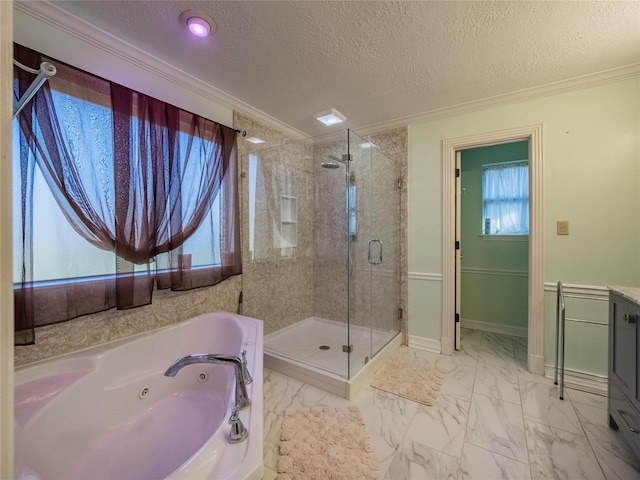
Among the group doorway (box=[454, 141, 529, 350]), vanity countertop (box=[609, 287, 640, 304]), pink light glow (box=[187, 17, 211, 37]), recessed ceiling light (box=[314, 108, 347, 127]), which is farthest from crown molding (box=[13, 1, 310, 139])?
vanity countertop (box=[609, 287, 640, 304])

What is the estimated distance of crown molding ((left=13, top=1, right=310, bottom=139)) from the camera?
148 centimetres

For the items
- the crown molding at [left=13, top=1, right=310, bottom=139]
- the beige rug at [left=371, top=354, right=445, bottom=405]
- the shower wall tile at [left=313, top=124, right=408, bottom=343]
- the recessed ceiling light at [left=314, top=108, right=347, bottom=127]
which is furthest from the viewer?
the shower wall tile at [left=313, top=124, right=408, bottom=343]

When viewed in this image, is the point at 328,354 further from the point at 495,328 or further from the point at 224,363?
the point at 495,328

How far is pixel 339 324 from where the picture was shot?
330 cm

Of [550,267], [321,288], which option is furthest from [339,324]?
[550,267]

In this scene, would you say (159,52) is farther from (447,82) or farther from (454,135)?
(454,135)

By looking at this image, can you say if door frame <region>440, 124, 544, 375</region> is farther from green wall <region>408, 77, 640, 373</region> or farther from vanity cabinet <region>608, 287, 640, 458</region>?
vanity cabinet <region>608, 287, 640, 458</region>

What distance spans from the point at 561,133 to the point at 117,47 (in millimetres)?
3368

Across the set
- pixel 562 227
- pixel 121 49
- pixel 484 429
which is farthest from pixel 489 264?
pixel 121 49

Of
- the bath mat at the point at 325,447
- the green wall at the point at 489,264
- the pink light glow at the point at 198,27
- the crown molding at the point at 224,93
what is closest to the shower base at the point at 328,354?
the bath mat at the point at 325,447

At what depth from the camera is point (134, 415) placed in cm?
160

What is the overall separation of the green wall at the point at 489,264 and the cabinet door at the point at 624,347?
5.49 ft

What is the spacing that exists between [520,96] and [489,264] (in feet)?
6.28

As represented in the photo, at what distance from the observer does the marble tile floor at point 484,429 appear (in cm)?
140
